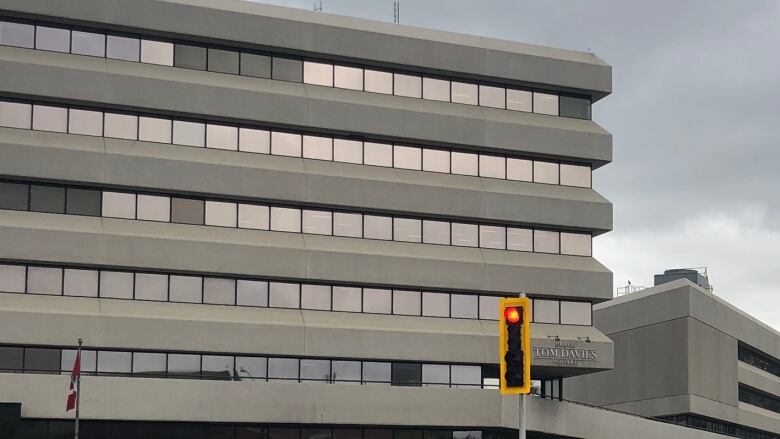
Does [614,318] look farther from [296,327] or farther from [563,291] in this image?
[296,327]

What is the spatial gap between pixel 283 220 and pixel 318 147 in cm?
425

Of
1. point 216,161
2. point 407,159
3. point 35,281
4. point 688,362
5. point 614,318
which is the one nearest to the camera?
point 35,281

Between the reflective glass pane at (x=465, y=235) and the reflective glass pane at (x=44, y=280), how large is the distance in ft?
66.2

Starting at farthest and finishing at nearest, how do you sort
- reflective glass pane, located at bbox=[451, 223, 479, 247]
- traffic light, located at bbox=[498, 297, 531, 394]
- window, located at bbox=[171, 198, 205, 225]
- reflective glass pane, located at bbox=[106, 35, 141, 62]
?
1. reflective glass pane, located at bbox=[451, 223, 479, 247]
2. reflective glass pane, located at bbox=[106, 35, 141, 62]
3. window, located at bbox=[171, 198, 205, 225]
4. traffic light, located at bbox=[498, 297, 531, 394]

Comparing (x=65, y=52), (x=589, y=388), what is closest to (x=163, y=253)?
(x=65, y=52)

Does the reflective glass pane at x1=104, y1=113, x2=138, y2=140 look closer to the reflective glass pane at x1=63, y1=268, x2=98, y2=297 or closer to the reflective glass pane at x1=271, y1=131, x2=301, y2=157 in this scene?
the reflective glass pane at x1=63, y1=268, x2=98, y2=297

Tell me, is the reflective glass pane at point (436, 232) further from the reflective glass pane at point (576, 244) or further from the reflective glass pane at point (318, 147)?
the reflective glass pane at point (576, 244)

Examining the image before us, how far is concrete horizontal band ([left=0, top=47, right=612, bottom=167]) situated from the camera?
5828 cm

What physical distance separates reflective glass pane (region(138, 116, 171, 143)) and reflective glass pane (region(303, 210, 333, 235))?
305 inches

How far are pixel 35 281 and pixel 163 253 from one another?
5851mm

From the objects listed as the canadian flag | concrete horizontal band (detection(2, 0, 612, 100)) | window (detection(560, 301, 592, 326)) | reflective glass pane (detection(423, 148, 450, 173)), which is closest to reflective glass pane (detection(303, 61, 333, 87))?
concrete horizontal band (detection(2, 0, 612, 100))

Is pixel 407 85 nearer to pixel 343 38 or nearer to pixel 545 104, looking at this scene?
pixel 343 38

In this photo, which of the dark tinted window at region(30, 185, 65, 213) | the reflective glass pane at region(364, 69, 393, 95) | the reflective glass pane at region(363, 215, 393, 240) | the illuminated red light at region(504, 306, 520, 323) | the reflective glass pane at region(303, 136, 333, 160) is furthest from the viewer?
the reflective glass pane at region(364, 69, 393, 95)

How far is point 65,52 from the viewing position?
5916 cm
